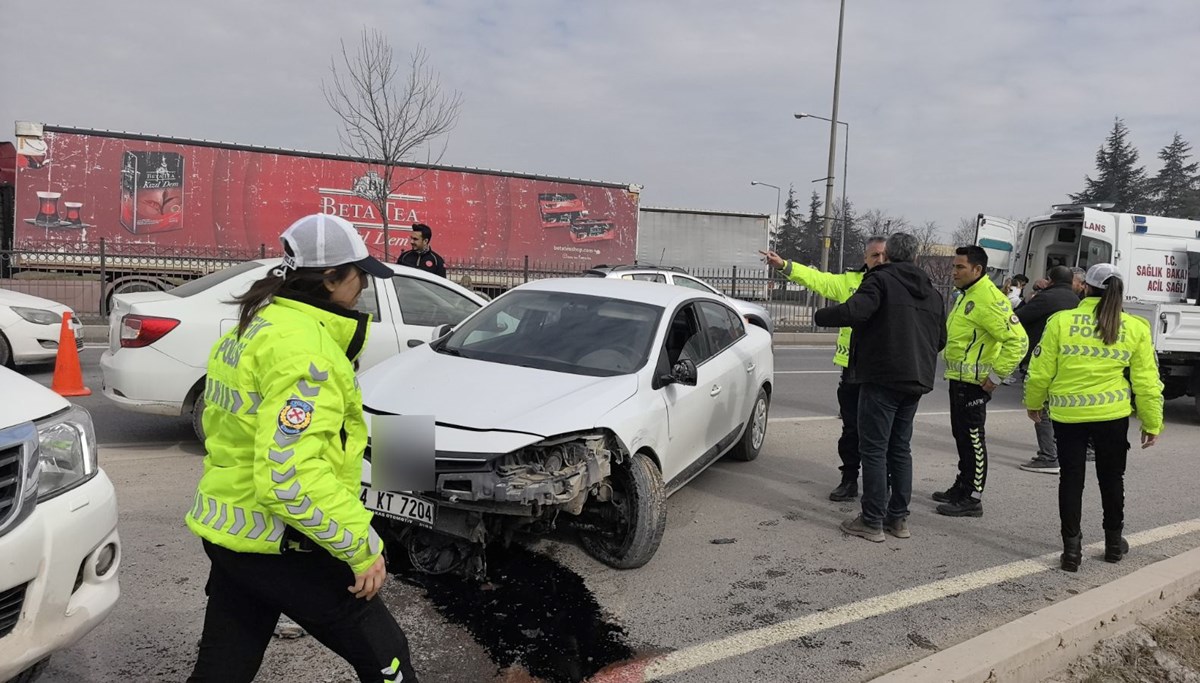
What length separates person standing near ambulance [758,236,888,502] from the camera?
18.7ft

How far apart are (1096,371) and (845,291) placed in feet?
6.33

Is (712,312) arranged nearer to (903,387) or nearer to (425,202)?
(903,387)

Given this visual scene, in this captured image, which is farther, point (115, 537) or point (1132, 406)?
point (1132, 406)

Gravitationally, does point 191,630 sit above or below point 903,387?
below

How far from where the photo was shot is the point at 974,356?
564cm

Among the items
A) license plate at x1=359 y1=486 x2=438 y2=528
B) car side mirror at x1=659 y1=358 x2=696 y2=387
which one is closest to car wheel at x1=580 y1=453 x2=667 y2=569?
car side mirror at x1=659 y1=358 x2=696 y2=387

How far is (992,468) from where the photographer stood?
23.7 ft

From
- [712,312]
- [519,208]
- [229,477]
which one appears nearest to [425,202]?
[519,208]

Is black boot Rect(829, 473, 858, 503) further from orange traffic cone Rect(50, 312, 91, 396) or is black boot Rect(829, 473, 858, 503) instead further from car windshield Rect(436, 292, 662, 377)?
orange traffic cone Rect(50, 312, 91, 396)

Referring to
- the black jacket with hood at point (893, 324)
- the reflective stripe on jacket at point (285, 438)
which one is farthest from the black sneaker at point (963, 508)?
the reflective stripe on jacket at point (285, 438)

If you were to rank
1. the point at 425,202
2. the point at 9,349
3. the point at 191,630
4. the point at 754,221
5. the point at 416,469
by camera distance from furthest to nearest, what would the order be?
the point at 754,221 < the point at 425,202 < the point at 9,349 < the point at 191,630 < the point at 416,469

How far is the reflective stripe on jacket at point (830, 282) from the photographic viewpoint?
569cm

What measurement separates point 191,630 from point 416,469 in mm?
1258

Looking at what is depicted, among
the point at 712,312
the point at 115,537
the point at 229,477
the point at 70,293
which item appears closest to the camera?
the point at 229,477
